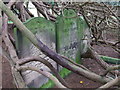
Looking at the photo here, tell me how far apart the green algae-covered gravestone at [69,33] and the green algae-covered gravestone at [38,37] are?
0.73ft

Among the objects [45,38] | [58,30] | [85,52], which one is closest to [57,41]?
[58,30]

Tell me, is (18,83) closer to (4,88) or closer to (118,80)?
(118,80)

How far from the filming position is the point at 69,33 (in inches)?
135

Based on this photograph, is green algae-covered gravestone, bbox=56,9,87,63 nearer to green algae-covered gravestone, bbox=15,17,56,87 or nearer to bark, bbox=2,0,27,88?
green algae-covered gravestone, bbox=15,17,56,87

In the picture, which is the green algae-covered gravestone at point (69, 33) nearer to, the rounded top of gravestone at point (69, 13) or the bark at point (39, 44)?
the rounded top of gravestone at point (69, 13)

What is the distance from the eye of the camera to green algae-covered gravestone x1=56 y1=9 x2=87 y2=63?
3.15m

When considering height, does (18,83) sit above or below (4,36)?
below

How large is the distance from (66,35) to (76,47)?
49cm

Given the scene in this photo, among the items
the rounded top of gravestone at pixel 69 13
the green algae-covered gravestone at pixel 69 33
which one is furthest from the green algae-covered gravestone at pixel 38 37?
the rounded top of gravestone at pixel 69 13

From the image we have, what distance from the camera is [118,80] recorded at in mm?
884

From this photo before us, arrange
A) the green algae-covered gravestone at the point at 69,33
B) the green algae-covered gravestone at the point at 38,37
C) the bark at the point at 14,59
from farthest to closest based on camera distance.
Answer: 1. the green algae-covered gravestone at the point at 69,33
2. the green algae-covered gravestone at the point at 38,37
3. the bark at the point at 14,59

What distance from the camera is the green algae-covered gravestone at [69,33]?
3150mm

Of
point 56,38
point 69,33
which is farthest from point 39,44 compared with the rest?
point 69,33

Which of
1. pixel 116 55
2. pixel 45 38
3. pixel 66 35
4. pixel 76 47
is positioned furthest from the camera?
pixel 116 55
